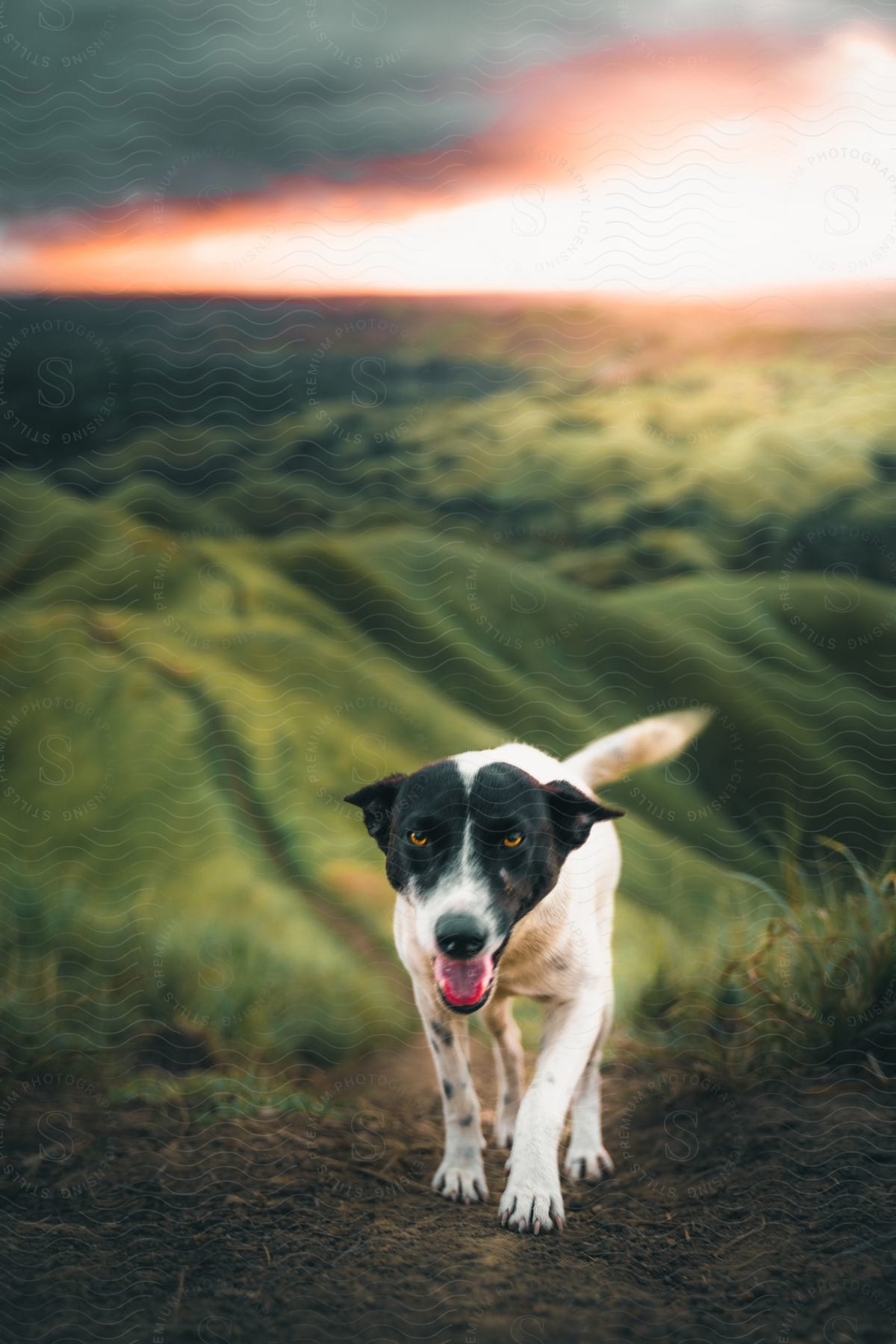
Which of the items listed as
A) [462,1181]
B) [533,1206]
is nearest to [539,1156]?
[533,1206]

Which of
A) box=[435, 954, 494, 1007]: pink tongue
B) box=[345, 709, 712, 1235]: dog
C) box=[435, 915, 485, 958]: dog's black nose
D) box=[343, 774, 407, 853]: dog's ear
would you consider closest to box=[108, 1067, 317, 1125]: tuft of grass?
box=[345, 709, 712, 1235]: dog

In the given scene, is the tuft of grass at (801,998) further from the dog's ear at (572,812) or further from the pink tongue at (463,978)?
the pink tongue at (463,978)

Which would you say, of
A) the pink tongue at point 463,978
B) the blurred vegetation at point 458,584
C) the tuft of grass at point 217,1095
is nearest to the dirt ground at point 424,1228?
the tuft of grass at point 217,1095

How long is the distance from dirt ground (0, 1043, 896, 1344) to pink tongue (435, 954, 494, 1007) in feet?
2.14

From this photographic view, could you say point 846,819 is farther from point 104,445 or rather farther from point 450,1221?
point 104,445

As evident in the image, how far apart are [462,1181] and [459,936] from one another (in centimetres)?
104

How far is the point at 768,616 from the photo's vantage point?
5.36 meters

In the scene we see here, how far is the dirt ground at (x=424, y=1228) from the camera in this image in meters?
2.64

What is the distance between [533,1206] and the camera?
2.79 metres

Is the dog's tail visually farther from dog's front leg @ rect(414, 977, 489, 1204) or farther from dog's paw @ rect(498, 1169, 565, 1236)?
dog's paw @ rect(498, 1169, 565, 1236)

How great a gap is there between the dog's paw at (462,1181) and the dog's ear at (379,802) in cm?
93

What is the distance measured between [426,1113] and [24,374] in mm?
3534

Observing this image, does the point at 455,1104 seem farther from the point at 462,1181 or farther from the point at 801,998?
the point at 801,998

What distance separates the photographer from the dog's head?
2.64 metres
